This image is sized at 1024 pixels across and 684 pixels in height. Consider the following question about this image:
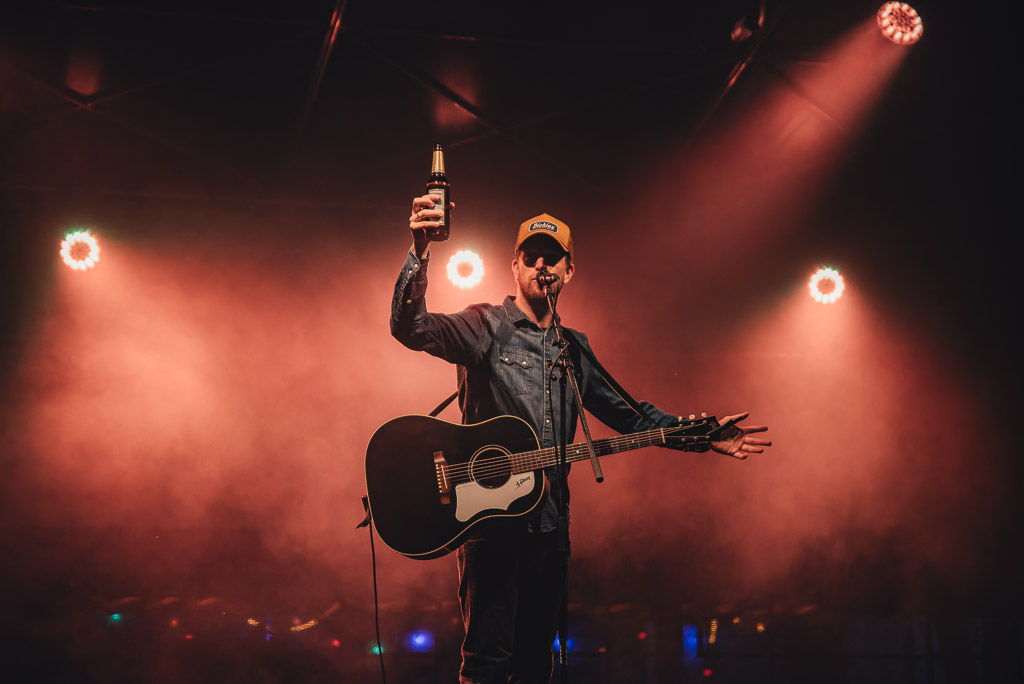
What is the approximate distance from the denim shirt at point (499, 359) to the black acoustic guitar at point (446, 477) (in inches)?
5.5

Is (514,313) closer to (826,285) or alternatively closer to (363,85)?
(363,85)

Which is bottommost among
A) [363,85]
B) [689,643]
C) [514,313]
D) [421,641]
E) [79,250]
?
[689,643]

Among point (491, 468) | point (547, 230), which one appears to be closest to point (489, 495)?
point (491, 468)

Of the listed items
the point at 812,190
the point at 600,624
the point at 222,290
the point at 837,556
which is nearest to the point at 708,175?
the point at 812,190

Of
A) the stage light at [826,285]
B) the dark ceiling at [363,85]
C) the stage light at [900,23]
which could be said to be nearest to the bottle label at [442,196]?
the dark ceiling at [363,85]

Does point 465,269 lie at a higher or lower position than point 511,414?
higher

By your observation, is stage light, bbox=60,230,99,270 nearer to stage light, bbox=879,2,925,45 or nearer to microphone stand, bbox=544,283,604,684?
microphone stand, bbox=544,283,604,684

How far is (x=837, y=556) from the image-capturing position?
5.62m

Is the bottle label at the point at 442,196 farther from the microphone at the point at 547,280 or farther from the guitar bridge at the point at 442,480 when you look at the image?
the guitar bridge at the point at 442,480

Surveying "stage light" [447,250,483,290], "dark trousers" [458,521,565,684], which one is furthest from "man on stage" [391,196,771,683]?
"stage light" [447,250,483,290]

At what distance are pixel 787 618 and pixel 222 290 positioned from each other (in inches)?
229

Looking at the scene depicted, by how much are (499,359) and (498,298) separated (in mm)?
2940

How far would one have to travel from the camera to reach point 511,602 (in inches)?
93.7

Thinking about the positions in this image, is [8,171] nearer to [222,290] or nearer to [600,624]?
[222,290]
